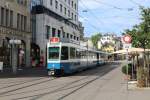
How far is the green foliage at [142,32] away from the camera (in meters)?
29.6

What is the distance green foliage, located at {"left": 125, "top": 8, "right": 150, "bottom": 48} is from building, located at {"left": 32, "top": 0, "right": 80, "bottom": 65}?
3104cm

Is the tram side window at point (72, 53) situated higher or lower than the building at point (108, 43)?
lower

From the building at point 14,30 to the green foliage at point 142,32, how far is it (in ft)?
67.1

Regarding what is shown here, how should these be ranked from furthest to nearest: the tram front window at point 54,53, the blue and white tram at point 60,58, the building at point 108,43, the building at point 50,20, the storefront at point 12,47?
the building at point 108,43
the building at point 50,20
the storefront at point 12,47
the tram front window at point 54,53
the blue and white tram at point 60,58

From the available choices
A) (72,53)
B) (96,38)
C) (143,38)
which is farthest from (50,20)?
(96,38)

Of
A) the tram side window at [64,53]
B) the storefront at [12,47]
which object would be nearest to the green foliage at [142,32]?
the tram side window at [64,53]

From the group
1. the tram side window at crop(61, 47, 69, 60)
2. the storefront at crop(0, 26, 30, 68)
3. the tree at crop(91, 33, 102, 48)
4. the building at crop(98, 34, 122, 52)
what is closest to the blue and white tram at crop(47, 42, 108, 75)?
the tram side window at crop(61, 47, 69, 60)

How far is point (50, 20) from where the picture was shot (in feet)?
252

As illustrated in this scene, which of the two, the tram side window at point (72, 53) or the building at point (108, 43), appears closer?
the tram side window at point (72, 53)

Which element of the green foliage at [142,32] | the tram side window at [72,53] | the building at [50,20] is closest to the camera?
the green foliage at [142,32]

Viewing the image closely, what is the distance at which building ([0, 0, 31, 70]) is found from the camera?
55.9 metres

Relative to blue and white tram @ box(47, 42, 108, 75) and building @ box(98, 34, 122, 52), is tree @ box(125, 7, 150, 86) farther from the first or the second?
building @ box(98, 34, 122, 52)

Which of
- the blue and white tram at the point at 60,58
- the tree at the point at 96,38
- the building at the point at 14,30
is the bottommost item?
the blue and white tram at the point at 60,58

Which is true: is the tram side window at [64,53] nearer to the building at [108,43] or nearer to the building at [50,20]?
the building at [50,20]
